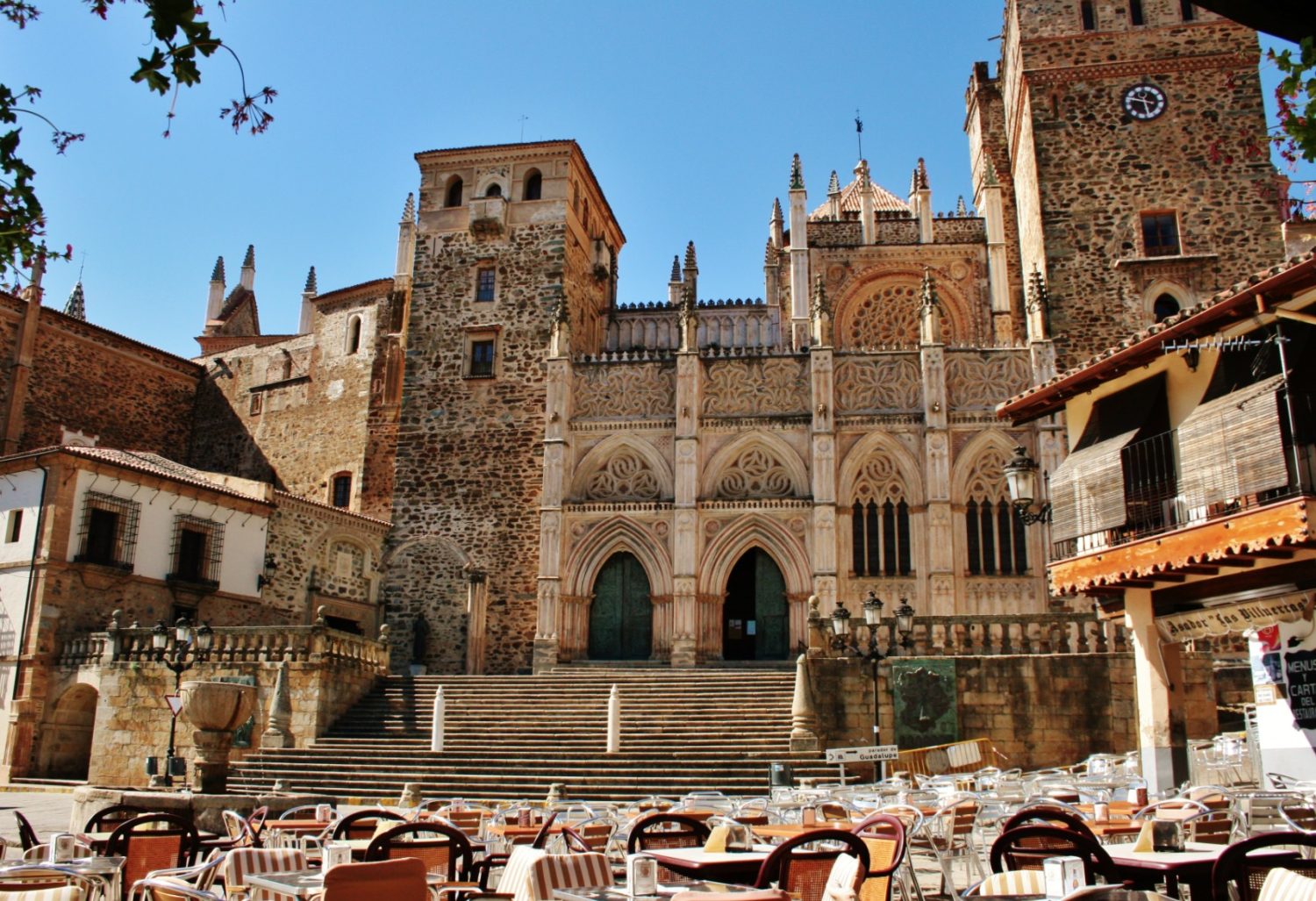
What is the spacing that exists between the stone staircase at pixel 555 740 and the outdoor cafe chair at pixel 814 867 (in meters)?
11.4

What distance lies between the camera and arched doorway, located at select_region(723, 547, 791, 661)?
2598 centimetres

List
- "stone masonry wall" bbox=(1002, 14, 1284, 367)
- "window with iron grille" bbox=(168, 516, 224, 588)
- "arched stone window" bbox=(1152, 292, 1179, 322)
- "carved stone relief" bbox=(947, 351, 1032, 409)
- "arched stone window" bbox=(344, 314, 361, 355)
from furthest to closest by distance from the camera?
"arched stone window" bbox=(344, 314, 361, 355) < "window with iron grille" bbox=(168, 516, 224, 588) < "arched stone window" bbox=(1152, 292, 1179, 322) < "stone masonry wall" bbox=(1002, 14, 1284, 367) < "carved stone relief" bbox=(947, 351, 1032, 409)

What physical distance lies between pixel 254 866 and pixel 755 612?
2106 cm

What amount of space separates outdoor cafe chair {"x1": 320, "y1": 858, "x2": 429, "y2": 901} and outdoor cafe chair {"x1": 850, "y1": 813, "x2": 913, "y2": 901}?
199 cm

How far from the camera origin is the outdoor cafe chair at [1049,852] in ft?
17.1

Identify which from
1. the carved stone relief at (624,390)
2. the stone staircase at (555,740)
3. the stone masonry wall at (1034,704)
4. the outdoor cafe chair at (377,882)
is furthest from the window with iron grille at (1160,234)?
the outdoor cafe chair at (377,882)

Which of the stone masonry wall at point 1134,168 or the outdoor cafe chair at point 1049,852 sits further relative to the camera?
the stone masonry wall at point 1134,168

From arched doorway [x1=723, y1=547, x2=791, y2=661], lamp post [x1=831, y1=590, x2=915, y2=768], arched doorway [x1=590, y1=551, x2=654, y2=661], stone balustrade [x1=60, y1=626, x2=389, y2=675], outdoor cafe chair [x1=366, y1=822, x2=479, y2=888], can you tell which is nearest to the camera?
outdoor cafe chair [x1=366, y1=822, x2=479, y2=888]

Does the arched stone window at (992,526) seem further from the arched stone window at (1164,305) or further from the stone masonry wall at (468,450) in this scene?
the stone masonry wall at (468,450)

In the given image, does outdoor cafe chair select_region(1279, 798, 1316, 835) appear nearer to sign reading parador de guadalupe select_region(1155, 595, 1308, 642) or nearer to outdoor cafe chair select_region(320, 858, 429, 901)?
sign reading parador de guadalupe select_region(1155, 595, 1308, 642)

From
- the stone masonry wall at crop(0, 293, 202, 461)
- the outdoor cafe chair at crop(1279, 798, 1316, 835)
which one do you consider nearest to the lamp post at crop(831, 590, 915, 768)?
the outdoor cafe chair at crop(1279, 798, 1316, 835)

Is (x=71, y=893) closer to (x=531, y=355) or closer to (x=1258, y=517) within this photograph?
(x=1258, y=517)

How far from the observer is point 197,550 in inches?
1088

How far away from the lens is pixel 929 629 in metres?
19.5
